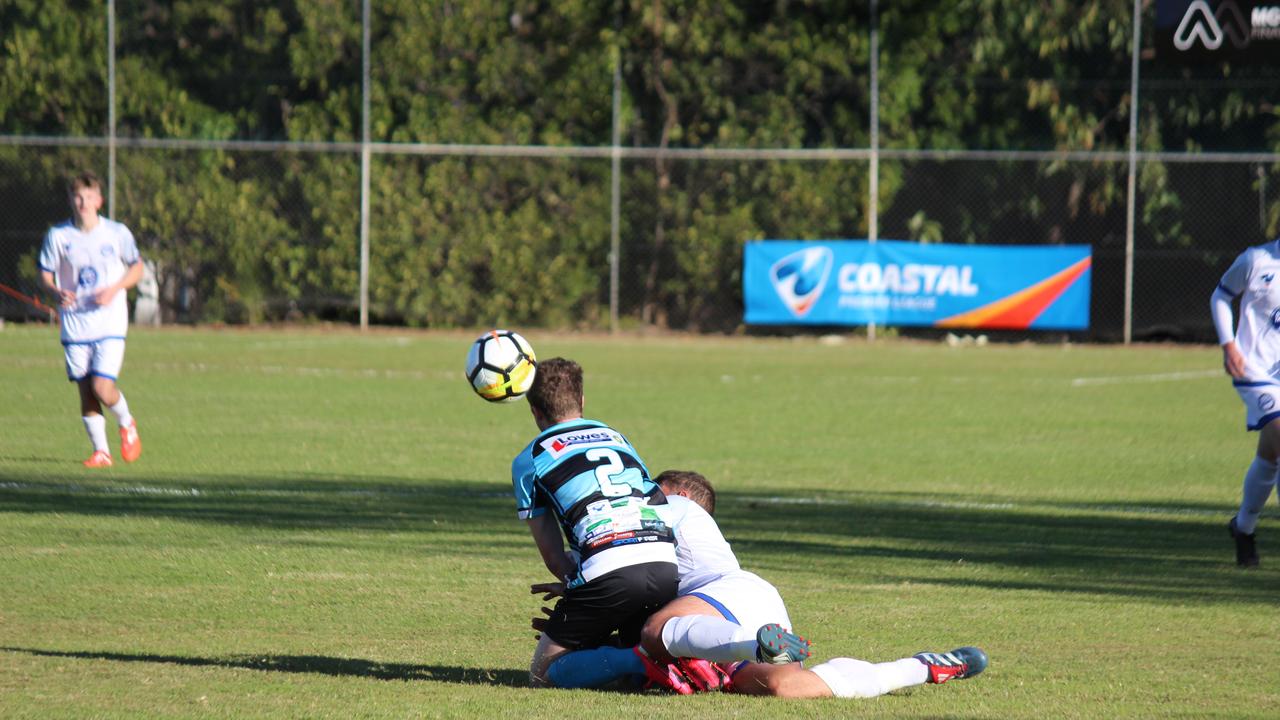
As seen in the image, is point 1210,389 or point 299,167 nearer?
point 1210,389

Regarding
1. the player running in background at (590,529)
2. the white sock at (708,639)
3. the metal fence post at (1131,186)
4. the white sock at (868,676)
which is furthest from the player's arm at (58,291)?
the metal fence post at (1131,186)

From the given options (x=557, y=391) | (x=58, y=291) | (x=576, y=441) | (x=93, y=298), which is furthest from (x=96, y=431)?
(x=576, y=441)

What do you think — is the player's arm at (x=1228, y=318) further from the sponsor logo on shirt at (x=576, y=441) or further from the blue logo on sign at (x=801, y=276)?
the blue logo on sign at (x=801, y=276)

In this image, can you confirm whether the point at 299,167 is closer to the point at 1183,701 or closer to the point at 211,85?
the point at 211,85

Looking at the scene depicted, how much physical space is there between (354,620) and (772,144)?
73.2 feet

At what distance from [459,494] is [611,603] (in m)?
5.07

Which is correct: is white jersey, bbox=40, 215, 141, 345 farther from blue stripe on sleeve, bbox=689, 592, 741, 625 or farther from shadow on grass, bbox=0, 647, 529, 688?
blue stripe on sleeve, bbox=689, 592, 741, 625

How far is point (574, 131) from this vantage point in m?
29.0

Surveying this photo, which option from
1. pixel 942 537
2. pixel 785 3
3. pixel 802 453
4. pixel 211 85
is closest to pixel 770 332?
pixel 785 3

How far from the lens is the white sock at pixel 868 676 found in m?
5.49

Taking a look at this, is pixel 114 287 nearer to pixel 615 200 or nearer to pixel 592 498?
pixel 592 498

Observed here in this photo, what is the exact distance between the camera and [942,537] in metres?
9.28

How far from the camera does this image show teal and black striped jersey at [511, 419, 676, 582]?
18.6ft

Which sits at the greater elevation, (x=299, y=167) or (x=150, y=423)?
(x=299, y=167)
